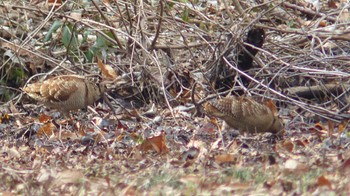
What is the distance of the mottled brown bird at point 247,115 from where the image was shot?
24.8 feet

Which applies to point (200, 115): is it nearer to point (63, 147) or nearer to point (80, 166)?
point (63, 147)

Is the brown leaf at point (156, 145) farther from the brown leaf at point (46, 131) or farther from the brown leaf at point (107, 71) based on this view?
the brown leaf at point (107, 71)

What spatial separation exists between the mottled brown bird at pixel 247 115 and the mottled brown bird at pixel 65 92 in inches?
66.8

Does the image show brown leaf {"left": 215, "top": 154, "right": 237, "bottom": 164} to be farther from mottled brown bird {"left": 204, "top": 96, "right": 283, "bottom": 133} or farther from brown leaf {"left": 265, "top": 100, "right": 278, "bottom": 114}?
brown leaf {"left": 265, "top": 100, "right": 278, "bottom": 114}

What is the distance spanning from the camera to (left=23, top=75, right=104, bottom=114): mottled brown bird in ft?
28.8

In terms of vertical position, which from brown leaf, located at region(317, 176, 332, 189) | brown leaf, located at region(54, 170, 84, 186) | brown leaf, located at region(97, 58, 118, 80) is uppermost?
brown leaf, located at region(317, 176, 332, 189)

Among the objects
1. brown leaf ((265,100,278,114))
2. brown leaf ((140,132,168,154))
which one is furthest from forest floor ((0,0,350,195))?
brown leaf ((265,100,278,114))

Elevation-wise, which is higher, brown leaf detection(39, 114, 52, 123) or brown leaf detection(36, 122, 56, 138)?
brown leaf detection(36, 122, 56, 138)

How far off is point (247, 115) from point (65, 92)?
6.95ft

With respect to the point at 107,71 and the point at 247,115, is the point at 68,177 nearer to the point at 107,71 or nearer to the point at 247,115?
the point at 247,115

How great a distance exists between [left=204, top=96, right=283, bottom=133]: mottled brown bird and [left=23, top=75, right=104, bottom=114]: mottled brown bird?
66.8 inches

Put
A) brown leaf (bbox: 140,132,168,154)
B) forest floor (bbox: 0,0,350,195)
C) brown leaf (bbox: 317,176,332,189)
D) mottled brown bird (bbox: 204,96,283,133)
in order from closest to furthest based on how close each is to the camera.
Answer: brown leaf (bbox: 317,176,332,189) < forest floor (bbox: 0,0,350,195) < brown leaf (bbox: 140,132,168,154) < mottled brown bird (bbox: 204,96,283,133)

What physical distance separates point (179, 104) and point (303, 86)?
4.64 feet

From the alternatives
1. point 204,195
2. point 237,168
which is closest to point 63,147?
point 237,168
